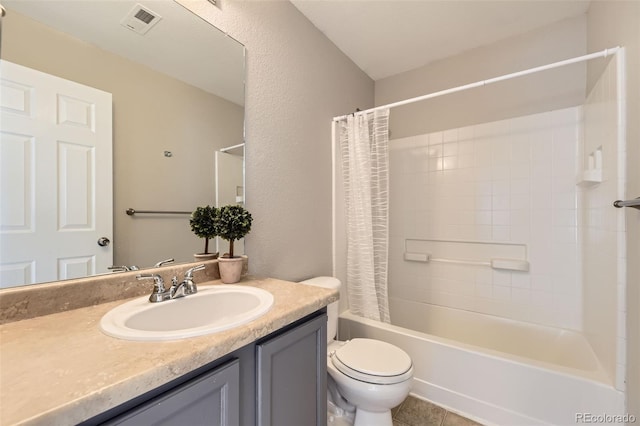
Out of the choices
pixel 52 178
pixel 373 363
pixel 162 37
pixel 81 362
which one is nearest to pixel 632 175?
pixel 373 363

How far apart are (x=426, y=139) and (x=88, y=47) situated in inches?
89.9

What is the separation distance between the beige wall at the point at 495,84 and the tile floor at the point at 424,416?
208cm

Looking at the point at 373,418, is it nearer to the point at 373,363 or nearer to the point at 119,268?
the point at 373,363

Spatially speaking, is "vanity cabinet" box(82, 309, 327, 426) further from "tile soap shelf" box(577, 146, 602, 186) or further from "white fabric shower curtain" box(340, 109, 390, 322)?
"tile soap shelf" box(577, 146, 602, 186)

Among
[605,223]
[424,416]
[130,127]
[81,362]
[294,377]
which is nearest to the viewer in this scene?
[81,362]

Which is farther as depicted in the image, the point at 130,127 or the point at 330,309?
the point at 330,309

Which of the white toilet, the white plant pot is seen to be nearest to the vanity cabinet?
the white toilet

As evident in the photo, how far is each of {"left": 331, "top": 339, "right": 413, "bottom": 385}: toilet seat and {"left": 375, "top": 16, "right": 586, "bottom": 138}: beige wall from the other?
73.8 inches

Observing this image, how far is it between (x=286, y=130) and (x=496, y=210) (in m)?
1.72

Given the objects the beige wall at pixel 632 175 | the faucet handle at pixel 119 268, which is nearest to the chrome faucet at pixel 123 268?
the faucet handle at pixel 119 268

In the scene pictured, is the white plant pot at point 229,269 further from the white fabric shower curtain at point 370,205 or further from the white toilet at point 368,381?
the white fabric shower curtain at point 370,205

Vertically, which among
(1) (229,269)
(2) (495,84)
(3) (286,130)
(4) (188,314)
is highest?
(2) (495,84)

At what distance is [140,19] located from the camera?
1.05 meters

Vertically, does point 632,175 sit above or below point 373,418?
above
